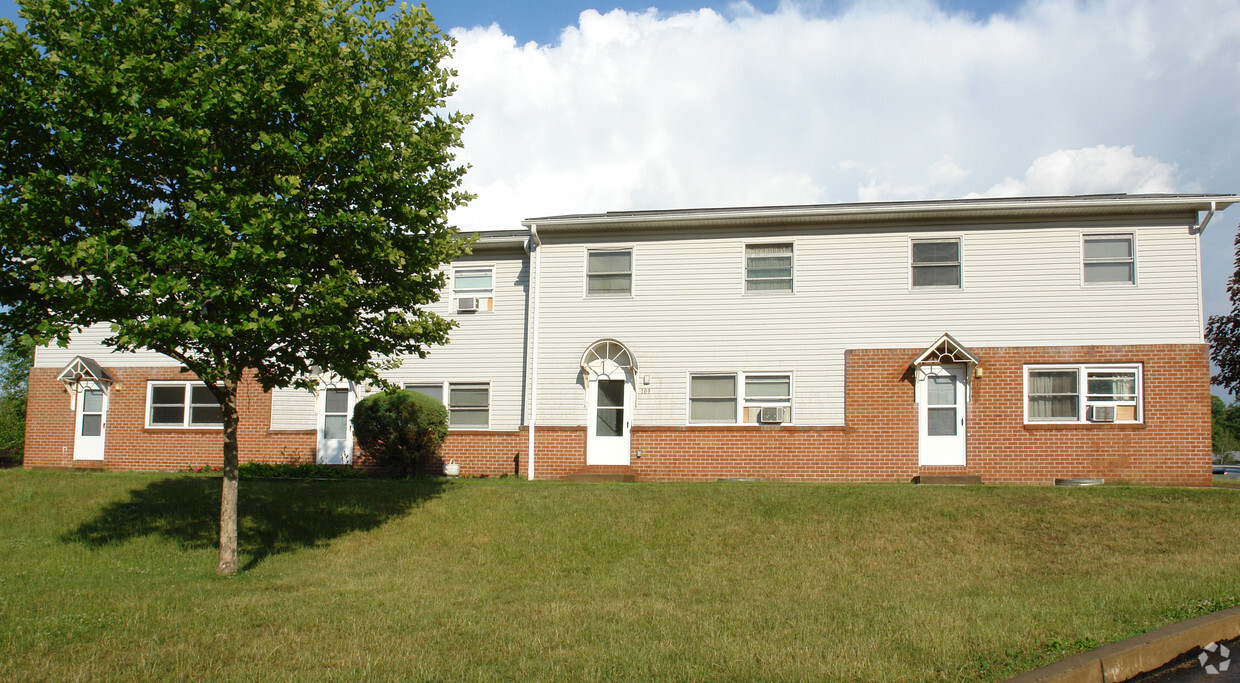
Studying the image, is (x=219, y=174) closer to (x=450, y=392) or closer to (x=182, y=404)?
(x=450, y=392)

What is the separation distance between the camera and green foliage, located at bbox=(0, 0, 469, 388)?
32.2 feet

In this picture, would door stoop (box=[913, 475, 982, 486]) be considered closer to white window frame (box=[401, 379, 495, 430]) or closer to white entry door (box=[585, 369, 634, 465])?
white entry door (box=[585, 369, 634, 465])

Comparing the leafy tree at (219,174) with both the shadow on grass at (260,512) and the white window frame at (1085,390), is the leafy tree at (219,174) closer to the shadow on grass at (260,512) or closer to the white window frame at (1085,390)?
the shadow on grass at (260,512)

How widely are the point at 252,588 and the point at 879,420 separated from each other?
11.6 meters

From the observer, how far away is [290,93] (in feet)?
35.0

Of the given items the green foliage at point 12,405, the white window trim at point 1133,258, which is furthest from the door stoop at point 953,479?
the green foliage at point 12,405

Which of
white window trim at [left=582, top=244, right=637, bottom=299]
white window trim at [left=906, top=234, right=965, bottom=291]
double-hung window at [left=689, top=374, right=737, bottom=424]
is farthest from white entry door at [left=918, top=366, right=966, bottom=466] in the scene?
white window trim at [left=582, top=244, right=637, bottom=299]

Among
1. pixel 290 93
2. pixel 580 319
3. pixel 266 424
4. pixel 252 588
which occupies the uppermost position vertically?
pixel 290 93

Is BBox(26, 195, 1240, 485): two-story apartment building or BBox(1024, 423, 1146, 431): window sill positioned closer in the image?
BBox(1024, 423, 1146, 431): window sill

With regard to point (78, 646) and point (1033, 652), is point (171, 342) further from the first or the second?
point (1033, 652)

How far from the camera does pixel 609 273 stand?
61.8 feet

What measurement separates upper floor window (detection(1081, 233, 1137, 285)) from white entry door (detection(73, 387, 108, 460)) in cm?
2121

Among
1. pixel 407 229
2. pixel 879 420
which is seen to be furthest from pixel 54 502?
pixel 879 420

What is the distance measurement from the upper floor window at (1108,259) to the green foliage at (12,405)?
97.5ft
